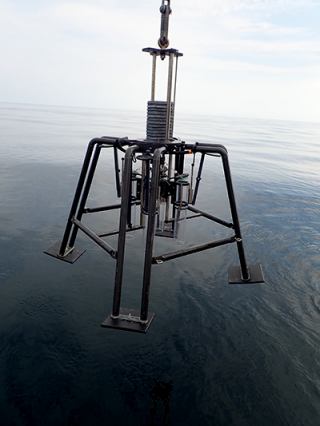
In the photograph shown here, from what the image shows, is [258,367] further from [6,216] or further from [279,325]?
[6,216]

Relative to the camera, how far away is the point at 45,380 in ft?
23.5

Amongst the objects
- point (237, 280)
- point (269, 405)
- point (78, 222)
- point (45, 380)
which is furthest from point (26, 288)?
point (269, 405)

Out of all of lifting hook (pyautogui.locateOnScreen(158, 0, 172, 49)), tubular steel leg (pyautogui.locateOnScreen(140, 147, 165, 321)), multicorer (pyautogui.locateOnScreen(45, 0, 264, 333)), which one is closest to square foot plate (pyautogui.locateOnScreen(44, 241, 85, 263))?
multicorer (pyautogui.locateOnScreen(45, 0, 264, 333))

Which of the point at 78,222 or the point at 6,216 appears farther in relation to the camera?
the point at 6,216

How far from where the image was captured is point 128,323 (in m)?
6.88

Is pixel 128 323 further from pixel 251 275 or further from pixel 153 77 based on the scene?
pixel 153 77

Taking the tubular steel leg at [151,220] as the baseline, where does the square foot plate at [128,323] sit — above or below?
below

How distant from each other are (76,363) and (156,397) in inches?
82.4

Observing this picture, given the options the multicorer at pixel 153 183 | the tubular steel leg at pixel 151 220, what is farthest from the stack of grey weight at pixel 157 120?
the tubular steel leg at pixel 151 220

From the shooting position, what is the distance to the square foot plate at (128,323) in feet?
22.0

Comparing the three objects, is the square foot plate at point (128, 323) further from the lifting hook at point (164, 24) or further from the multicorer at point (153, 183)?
the lifting hook at point (164, 24)

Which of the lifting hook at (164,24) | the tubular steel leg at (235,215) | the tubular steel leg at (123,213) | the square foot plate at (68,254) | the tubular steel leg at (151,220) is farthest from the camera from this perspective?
the square foot plate at (68,254)

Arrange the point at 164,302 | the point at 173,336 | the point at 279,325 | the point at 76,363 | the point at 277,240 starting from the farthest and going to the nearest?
the point at 277,240, the point at 164,302, the point at 279,325, the point at 173,336, the point at 76,363

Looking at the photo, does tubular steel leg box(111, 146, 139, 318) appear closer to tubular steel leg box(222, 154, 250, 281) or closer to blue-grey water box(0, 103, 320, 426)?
blue-grey water box(0, 103, 320, 426)
